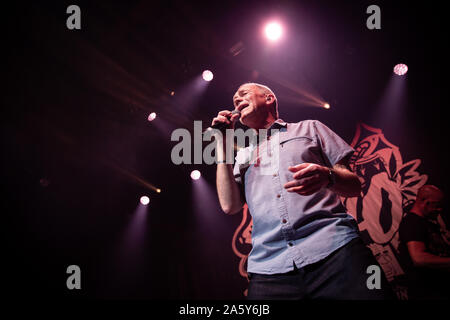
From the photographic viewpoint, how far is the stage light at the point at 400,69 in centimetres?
308

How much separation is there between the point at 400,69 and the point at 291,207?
115 inches

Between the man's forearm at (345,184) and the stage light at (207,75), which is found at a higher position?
the stage light at (207,75)

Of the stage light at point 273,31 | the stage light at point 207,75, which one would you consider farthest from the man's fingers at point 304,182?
the stage light at point 207,75

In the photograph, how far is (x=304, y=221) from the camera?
1275 mm

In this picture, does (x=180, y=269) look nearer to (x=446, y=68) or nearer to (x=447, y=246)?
(x=447, y=246)

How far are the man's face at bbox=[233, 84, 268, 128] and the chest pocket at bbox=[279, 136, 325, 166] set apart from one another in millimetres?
442

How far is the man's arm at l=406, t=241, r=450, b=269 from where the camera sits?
238cm

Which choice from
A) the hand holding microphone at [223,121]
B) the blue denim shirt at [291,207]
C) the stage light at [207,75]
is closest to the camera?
the blue denim shirt at [291,207]

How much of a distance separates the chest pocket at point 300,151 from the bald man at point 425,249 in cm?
193

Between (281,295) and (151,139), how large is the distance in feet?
12.6

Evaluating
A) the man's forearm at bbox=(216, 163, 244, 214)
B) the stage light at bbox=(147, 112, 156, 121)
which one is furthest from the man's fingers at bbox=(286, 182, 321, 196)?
the stage light at bbox=(147, 112, 156, 121)

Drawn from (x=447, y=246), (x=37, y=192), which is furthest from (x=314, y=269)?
(x=37, y=192)

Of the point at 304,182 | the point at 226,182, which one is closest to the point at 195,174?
the point at 226,182

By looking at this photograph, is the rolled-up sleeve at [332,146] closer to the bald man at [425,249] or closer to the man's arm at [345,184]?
the man's arm at [345,184]
